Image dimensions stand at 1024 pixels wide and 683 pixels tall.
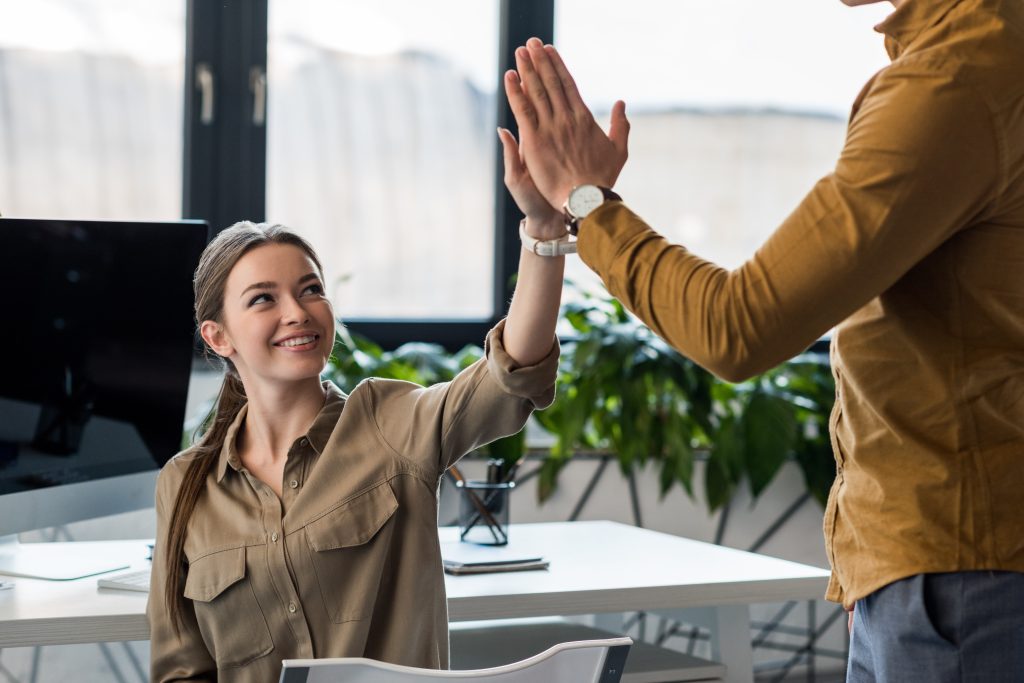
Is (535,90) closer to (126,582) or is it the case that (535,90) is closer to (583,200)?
(583,200)

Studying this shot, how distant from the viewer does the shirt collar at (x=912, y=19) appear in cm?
104

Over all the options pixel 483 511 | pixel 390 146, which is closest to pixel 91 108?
pixel 390 146

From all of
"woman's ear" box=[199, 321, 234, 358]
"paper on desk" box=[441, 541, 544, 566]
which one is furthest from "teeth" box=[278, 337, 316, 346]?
"paper on desk" box=[441, 541, 544, 566]

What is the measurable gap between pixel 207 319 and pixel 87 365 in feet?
1.29

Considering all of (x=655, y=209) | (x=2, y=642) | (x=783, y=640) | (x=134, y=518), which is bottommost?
(x=783, y=640)

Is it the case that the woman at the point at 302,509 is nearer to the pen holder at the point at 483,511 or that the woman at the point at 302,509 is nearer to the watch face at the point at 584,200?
the watch face at the point at 584,200

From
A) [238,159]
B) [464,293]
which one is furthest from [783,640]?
[238,159]

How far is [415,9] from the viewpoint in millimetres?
3438

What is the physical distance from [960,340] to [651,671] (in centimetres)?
99

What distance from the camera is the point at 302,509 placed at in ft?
5.01

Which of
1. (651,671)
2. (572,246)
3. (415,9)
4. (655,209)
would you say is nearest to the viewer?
(572,246)

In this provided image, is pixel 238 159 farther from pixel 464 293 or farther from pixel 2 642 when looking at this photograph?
pixel 2 642

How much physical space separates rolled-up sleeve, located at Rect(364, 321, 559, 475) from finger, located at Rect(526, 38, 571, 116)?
335 millimetres

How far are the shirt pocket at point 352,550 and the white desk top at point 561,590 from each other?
0.23 meters
